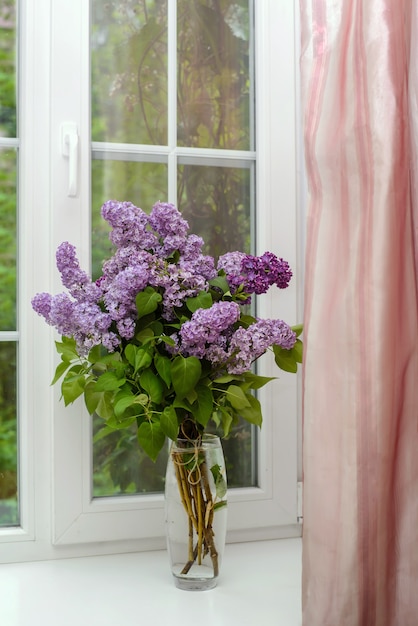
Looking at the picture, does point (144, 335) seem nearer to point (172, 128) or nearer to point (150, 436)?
point (150, 436)

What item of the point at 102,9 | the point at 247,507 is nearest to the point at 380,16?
the point at 102,9

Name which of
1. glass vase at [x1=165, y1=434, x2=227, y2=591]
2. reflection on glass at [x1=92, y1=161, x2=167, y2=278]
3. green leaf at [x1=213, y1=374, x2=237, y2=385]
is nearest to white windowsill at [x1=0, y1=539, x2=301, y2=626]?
glass vase at [x1=165, y1=434, x2=227, y2=591]

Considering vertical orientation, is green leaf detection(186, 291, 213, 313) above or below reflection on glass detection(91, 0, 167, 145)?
below

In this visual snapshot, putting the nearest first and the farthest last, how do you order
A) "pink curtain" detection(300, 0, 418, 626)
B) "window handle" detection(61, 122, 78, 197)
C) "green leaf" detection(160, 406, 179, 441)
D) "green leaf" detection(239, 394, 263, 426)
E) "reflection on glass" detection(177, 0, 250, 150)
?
"pink curtain" detection(300, 0, 418, 626) < "green leaf" detection(160, 406, 179, 441) < "green leaf" detection(239, 394, 263, 426) < "window handle" detection(61, 122, 78, 197) < "reflection on glass" detection(177, 0, 250, 150)

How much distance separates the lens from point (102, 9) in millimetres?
1549

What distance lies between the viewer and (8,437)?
4.92 feet

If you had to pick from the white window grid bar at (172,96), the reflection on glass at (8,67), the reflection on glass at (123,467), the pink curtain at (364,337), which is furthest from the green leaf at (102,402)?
the reflection on glass at (8,67)

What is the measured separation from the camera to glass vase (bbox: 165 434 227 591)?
1264 millimetres

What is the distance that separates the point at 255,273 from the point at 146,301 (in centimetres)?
20

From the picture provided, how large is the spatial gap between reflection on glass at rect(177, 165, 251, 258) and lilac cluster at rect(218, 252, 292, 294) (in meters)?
0.32

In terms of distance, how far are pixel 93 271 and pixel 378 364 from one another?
0.69 m

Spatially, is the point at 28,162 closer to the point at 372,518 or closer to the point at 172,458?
the point at 172,458

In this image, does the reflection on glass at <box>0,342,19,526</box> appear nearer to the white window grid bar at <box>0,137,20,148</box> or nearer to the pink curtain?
the white window grid bar at <box>0,137,20,148</box>

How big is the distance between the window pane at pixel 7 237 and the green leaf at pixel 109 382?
1.20 feet
